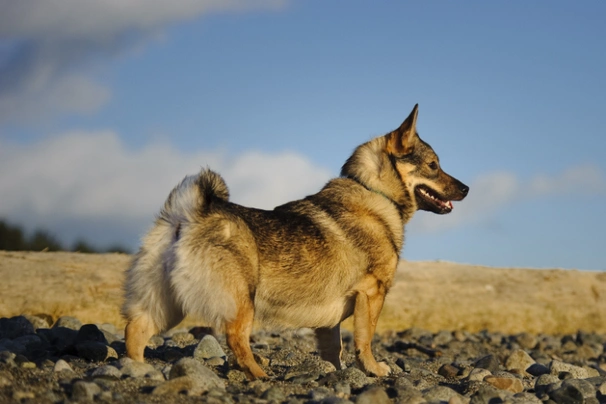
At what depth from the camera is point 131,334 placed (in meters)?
6.71

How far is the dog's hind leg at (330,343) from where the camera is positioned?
7906mm

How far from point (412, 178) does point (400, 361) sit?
88.3 inches

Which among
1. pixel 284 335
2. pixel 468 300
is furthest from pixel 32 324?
pixel 468 300

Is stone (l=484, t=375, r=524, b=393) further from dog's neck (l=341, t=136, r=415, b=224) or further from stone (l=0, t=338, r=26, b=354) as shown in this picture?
stone (l=0, t=338, r=26, b=354)

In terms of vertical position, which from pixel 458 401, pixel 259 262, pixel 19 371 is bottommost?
pixel 19 371

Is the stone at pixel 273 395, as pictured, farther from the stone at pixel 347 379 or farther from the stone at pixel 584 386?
the stone at pixel 584 386

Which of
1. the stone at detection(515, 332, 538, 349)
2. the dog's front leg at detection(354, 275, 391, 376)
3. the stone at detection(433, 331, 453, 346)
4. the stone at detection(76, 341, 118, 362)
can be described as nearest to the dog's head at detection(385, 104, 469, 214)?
the dog's front leg at detection(354, 275, 391, 376)

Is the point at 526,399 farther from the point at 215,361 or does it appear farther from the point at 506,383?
the point at 215,361

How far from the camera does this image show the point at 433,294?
42.9ft

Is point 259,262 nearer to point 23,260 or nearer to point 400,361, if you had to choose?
point 400,361

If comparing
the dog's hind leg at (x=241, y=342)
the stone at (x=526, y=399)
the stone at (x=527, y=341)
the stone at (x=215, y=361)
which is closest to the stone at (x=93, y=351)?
the stone at (x=215, y=361)

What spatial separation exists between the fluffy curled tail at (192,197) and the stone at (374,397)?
2102mm

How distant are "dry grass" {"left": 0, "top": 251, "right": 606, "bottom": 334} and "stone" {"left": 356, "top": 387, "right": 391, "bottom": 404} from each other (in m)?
6.34

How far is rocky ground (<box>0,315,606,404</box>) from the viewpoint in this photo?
5.30 metres
